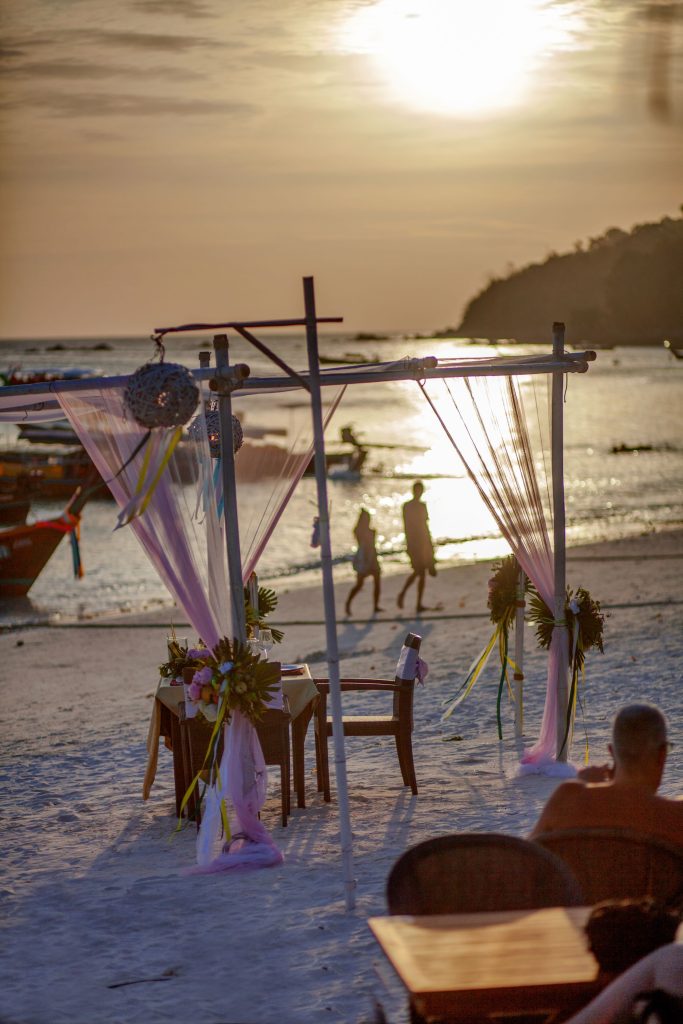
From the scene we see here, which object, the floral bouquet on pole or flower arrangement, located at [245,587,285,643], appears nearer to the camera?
the floral bouquet on pole

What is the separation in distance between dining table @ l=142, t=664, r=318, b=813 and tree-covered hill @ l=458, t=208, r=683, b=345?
385 feet

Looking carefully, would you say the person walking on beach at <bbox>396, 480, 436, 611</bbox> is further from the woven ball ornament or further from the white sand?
the woven ball ornament

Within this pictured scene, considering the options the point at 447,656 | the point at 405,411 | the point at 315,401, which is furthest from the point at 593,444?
the point at 315,401

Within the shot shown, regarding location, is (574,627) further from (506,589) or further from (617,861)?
(617,861)

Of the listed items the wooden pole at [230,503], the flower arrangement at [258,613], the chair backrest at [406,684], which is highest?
the wooden pole at [230,503]

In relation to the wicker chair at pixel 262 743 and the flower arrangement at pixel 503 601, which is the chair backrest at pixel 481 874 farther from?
the flower arrangement at pixel 503 601

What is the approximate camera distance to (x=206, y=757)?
7301mm

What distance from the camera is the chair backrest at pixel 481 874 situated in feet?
13.7

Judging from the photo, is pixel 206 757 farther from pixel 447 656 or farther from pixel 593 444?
pixel 593 444

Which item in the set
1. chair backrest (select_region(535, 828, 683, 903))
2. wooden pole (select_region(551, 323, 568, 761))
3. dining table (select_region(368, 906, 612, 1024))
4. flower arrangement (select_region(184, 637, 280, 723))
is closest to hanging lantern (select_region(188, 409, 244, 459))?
flower arrangement (select_region(184, 637, 280, 723))

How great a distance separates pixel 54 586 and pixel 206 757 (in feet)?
55.4

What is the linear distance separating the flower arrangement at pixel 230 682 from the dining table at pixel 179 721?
651 millimetres

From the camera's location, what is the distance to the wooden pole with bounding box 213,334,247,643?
7.16 metres

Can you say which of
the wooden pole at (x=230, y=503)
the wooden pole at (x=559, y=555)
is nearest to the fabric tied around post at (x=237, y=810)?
the wooden pole at (x=230, y=503)
